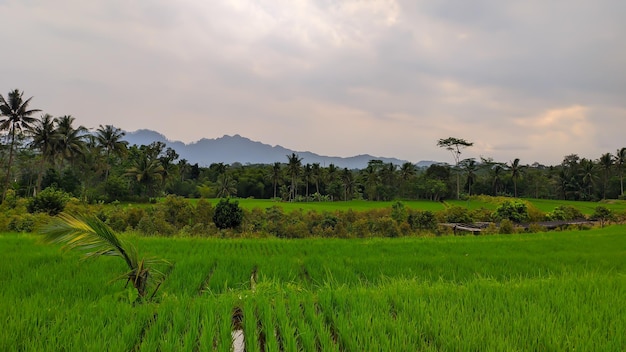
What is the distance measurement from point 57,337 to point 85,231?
3.52ft

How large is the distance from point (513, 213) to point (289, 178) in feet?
141

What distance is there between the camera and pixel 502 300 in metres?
3.51

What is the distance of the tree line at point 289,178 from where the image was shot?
4538 centimetres

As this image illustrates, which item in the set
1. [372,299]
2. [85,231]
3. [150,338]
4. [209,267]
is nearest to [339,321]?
[372,299]

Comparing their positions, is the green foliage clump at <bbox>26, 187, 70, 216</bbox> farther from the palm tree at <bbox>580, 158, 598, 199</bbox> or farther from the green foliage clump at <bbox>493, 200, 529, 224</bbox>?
the palm tree at <bbox>580, 158, 598, 199</bbox>

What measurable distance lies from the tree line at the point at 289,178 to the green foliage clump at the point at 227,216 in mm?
25360

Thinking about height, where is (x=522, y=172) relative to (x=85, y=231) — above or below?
above

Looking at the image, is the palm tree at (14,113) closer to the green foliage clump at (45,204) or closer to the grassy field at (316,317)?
the green foliage clump at (45,204)

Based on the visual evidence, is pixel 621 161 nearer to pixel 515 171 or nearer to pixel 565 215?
pixel 515 171

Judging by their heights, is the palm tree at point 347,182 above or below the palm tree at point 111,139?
below

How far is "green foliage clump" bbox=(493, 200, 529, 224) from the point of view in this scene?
30.3m

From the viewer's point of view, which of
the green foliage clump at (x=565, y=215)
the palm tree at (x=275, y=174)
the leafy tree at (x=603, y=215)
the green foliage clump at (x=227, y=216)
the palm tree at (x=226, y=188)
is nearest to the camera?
the green foliage clump at (x=227, y=216)

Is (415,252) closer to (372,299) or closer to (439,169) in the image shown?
(372,299)

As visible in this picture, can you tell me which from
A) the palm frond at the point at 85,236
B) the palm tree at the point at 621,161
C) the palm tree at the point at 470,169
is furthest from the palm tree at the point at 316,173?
the palm frond at the point at 85,236
